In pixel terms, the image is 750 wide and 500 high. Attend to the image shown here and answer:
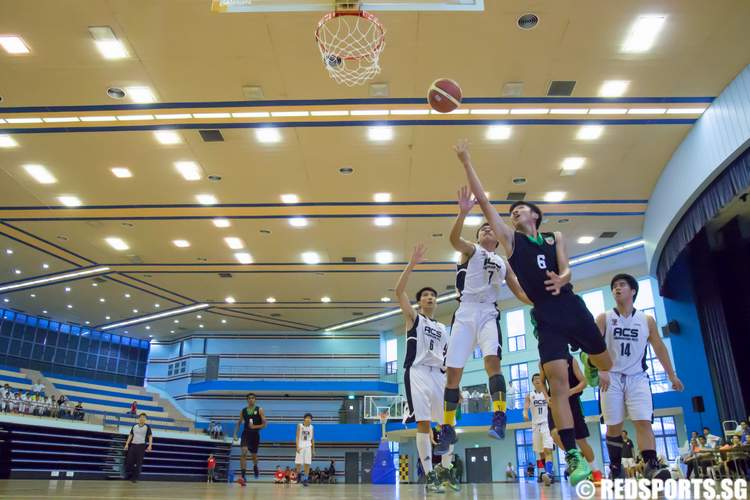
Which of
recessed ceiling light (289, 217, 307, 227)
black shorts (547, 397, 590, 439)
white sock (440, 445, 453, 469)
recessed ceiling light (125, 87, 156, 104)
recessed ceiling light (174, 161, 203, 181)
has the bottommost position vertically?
white sock (440, 445, 453, 469)

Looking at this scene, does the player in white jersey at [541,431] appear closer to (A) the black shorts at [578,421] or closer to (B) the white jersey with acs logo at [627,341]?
(A) the black shorts at [578,421]

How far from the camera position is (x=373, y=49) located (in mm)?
8938

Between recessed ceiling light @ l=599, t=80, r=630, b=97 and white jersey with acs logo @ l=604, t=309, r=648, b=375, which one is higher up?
recessed ceiling light @ l=599, t=80, r=630, b=97

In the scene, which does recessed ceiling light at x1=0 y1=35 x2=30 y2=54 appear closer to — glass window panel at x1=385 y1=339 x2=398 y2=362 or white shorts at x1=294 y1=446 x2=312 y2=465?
white shorts at x1=294 y1=446 x2=312 y2=465

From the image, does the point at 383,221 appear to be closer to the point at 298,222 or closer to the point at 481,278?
the point at 298,222

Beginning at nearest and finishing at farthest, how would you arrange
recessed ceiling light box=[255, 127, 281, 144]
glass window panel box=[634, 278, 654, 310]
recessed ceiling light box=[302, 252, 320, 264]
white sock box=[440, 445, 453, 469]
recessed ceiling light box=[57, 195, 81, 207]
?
1. white sock box=[440, 445, 453, 469]
2. recessed ceiling light box=[255, 127, 281, 144]
3. recessed ceiling light box=[57, 195, 81, 207]
4. recessed ceiling light box=[302, 252, 320, 264]
5. glass window panel box=[634, 278, 654, 310]

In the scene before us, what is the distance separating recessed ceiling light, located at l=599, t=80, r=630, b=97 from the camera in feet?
34.1

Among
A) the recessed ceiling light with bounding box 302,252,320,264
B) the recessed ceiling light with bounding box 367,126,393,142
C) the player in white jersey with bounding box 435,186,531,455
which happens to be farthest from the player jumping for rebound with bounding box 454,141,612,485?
the recessed ceiling light with bounding box 302,252,320,264

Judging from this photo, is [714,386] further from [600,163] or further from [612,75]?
[612,75]

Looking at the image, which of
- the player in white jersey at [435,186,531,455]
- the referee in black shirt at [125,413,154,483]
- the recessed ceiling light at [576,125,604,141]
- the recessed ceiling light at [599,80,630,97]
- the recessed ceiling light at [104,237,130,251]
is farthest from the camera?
the recessed ceiling light at [104,237,130,251]

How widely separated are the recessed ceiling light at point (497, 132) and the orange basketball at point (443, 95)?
6087 mm

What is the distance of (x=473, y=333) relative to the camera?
4.76 metres

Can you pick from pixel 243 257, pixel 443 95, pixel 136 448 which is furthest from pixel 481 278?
pixel 243 257

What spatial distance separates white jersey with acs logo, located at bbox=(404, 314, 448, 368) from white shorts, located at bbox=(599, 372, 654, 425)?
1.73 m
